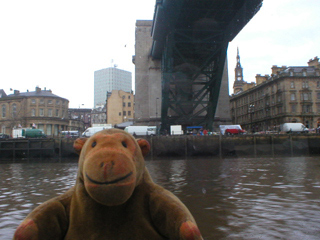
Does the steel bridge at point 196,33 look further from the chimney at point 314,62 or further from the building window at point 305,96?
the chimney at point 314,62

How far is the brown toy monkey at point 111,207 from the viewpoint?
81.9 inches

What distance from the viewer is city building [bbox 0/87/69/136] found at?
213 feet

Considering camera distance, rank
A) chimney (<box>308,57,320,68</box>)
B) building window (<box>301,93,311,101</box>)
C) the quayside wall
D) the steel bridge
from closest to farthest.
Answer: the steel bridge, the quayside wall, building window (<box>301,93,311,101</box>), chimney (<box>308,57,320,68</box>)

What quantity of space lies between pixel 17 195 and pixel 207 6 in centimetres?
2386

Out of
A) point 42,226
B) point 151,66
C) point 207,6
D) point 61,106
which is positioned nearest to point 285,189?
point 42,226

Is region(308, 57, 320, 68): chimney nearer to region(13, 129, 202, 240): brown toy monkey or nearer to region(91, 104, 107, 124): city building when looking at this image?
region(91, 104, 107, 124): city building

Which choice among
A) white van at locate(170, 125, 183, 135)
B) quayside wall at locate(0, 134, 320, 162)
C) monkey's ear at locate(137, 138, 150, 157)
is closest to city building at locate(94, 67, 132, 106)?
white van at locate(170, 125, 183, 135)

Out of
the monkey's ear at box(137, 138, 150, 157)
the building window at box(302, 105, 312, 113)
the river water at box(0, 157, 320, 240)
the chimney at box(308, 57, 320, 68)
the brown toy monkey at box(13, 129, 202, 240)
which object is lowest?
the river water at box(0, 157, 320, 240)

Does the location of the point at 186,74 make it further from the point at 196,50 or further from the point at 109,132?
the point at 109,132

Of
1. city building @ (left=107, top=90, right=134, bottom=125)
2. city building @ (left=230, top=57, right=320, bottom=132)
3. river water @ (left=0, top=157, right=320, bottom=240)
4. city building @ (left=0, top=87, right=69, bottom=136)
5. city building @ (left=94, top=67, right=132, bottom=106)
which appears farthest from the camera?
city building @ (left=94, top=67, right=132, bottom=106)

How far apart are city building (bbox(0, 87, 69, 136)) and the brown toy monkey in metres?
65.5

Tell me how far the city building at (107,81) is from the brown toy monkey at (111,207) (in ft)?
620

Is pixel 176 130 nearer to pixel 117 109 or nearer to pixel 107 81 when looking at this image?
pixel 117 109

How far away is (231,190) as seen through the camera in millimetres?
7301
